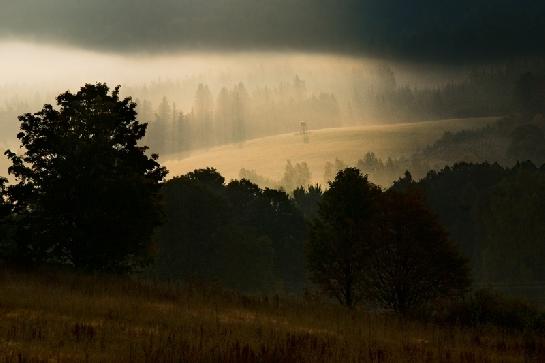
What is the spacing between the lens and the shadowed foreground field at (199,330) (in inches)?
463

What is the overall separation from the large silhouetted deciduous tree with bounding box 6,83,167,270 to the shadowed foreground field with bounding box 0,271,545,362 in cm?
979

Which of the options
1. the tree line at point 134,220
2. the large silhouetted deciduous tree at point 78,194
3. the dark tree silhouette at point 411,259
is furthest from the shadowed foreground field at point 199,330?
the dark tree silhouette at point 411,259

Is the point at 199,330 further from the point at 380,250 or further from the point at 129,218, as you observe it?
the point at 380,250

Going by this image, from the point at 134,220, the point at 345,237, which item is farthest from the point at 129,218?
the point at 345,237

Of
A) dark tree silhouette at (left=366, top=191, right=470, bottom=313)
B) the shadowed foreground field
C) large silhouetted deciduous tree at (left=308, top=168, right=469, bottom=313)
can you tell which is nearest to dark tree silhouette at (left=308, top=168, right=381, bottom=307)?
large silhouetted deciduous tree at (left=308, top=168, right=469, bottom=313)

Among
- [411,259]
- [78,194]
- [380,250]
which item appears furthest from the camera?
[380,250]

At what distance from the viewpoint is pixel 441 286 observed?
4922 cm

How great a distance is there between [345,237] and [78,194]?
72.0 ft

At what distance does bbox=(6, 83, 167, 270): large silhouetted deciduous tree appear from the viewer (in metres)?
35.2

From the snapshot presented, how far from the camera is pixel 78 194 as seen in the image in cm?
3575

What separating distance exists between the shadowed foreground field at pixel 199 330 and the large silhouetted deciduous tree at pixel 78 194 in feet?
32.1

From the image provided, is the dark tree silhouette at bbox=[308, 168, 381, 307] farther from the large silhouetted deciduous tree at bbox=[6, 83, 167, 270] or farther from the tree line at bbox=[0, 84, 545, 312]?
the large silhouetted deciduous tree at bbox=[6, 83, 167, 270]

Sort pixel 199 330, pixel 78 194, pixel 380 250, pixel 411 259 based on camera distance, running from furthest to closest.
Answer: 1. pixel 380 250
2. pixel 411 259
3. pixel 78 194
4. pixel 199 330

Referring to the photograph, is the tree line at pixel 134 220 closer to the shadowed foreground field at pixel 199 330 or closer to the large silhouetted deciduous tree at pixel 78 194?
the large silhouetted deciduous tree at pixel 78 194
